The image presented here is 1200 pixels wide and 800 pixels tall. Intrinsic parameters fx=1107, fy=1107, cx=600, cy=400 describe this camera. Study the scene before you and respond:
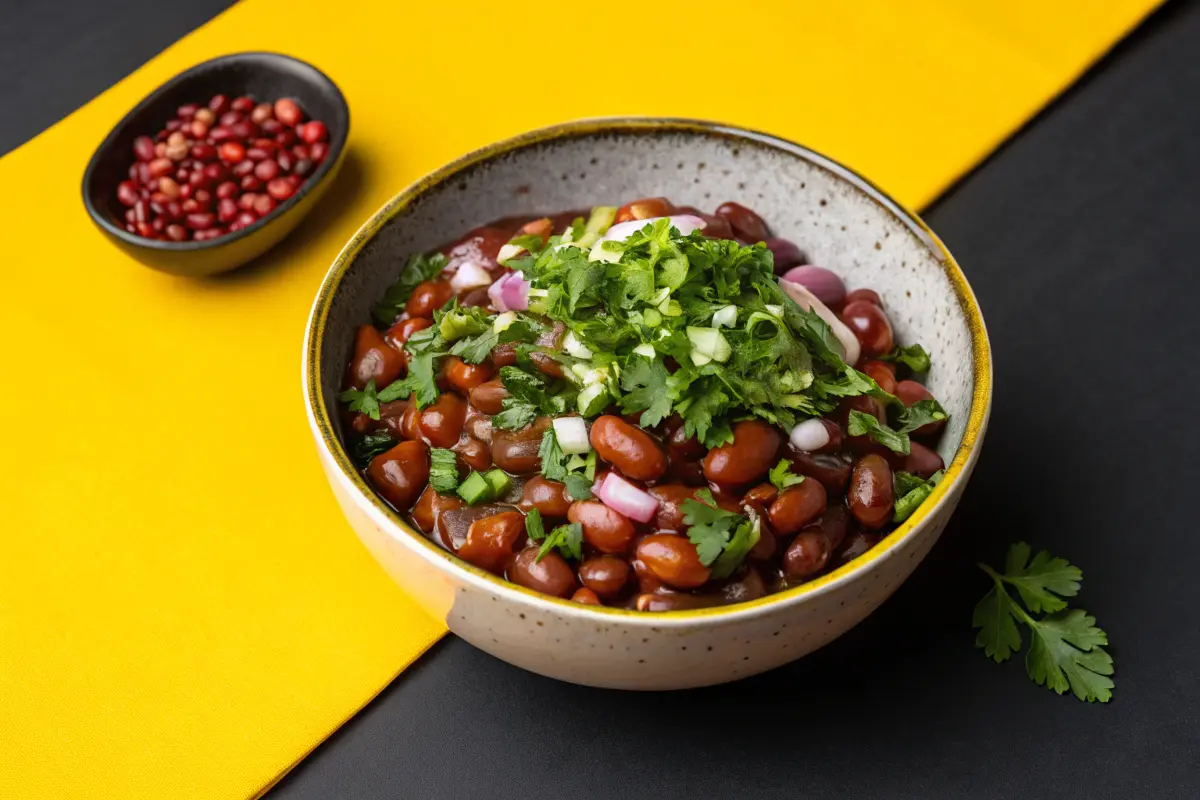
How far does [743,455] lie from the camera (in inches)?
84.4

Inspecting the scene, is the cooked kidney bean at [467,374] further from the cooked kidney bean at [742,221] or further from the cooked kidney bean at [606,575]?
the cooked kidney bean at [742,221]

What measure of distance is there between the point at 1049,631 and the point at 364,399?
5.46 ft

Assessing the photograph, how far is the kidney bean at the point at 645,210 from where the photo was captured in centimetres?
262

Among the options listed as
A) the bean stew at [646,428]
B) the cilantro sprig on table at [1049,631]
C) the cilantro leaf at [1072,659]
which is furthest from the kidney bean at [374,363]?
the cilantro leaf at [1072,659]

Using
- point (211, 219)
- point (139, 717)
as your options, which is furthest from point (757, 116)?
point (139, 717)

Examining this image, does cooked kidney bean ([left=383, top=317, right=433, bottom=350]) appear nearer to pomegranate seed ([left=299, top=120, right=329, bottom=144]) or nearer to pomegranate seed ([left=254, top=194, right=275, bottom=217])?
pomegranate seed ([left=254, top=194, right=275, bottom=217])

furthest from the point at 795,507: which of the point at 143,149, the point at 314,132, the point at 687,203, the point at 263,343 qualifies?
the point at 143,149

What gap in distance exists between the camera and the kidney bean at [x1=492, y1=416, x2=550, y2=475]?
2271mm

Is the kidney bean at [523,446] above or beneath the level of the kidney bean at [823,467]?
beneath

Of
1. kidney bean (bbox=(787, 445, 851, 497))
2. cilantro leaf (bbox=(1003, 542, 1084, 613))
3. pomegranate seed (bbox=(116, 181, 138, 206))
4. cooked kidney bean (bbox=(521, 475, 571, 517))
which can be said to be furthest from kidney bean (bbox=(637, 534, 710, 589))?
pomegranate seed (bbox=(116, 181, 138, 206))

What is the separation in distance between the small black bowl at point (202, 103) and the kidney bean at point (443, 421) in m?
1.10

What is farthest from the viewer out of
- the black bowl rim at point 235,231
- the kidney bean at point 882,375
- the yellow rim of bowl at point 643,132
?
the black bowl rim at point 235,231

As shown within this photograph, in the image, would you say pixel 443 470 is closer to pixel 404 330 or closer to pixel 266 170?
pixel 404 330

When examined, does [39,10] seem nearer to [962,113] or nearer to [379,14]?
[379,14]
